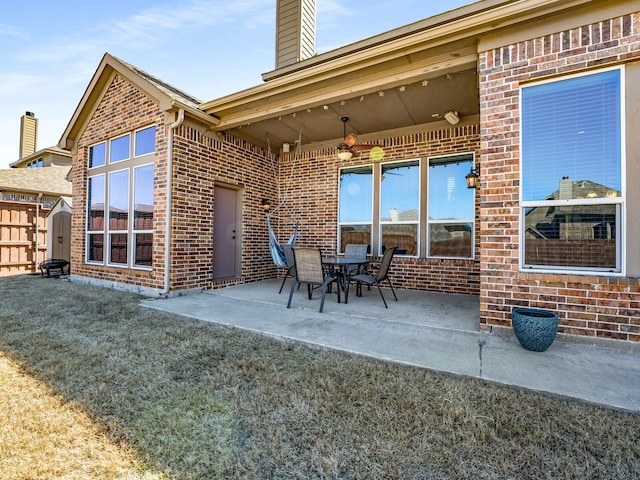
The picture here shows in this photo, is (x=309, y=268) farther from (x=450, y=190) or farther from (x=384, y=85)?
(x=450, y=190)

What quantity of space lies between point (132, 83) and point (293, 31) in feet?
11.2

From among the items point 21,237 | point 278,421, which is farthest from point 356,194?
point 21,237

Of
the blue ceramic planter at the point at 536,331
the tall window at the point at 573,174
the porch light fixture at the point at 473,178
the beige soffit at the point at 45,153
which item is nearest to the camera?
the blue ceramic planter at the point at 536,331

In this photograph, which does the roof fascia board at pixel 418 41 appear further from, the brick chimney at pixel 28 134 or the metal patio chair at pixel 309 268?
the brick chimney at pixel 28 134

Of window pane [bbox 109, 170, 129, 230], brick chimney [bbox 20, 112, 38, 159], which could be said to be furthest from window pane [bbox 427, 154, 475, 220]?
brick chimney [bbox 20, 112, 38, 159]

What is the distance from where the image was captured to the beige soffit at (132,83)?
515 cm

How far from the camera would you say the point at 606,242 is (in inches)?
Result: 115

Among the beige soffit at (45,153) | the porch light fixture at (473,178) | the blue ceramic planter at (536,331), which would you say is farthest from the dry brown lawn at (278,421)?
the beige soffit at (45,153)

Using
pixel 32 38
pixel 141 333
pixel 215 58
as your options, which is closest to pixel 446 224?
pixel 141 333

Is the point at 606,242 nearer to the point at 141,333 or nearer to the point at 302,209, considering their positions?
the point at 141,333

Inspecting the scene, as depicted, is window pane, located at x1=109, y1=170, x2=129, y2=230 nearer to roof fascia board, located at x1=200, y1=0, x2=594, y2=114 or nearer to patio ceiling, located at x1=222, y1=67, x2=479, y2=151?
patio ceiling, located at x1=222, y1=67, x2=479, y2=151

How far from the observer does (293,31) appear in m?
→ 6.52

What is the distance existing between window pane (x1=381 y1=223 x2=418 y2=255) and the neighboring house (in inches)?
1.1

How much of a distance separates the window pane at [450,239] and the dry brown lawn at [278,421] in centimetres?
370
